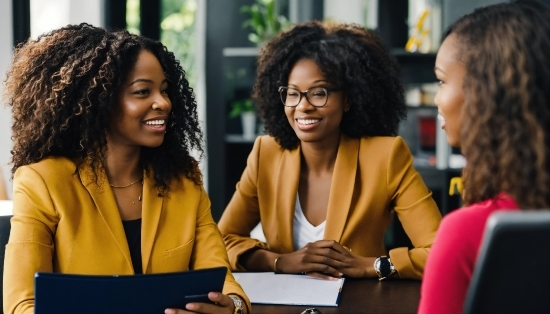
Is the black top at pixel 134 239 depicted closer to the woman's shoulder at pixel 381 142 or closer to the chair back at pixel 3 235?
the chair back at pixel 3 235

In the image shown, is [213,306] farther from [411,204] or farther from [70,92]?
[411,204]

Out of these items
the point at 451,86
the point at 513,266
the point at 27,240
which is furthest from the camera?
the point at 27,240

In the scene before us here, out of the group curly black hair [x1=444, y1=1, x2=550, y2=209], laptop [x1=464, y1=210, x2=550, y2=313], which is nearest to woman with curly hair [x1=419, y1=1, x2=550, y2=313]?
curly black hair [x1=444, y1=1, x2=550, y2=209]

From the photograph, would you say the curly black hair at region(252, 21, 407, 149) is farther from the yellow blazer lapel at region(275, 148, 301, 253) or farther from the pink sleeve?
the pink sleeve

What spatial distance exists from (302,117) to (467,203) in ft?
3.84

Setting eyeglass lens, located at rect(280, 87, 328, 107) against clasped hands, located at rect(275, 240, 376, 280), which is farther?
eyeglass lens, located at rect(280, 87, 328, 107)

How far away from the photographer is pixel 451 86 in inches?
49.4

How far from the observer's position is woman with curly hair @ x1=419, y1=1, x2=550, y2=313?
1.05 m

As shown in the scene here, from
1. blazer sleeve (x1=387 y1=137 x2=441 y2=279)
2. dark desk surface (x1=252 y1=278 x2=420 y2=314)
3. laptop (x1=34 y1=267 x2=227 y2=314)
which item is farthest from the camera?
blazer sleeve (x1=387 y1=137 x2=441 y2=279)

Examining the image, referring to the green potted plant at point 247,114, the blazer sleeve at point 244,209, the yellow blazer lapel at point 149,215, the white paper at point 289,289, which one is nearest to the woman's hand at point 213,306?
the white paper at point 289,289

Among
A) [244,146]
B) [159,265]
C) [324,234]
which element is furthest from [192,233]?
[244,146]

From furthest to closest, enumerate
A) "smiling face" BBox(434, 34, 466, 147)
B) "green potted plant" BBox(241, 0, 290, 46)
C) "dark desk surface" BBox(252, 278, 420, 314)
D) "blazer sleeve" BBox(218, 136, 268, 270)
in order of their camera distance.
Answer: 1. "green potted plant" BBox(241, 0, 290, 46)
2. "blazer sleeve" BBox(218, 136, 268, 270)
3. "dark desk surface" BBox(252, 278, 420, 314)
4. "smiling face" BBox(434, 34, 466, 147)

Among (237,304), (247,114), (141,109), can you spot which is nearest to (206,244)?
(237,304)

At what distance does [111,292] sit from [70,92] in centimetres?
68
